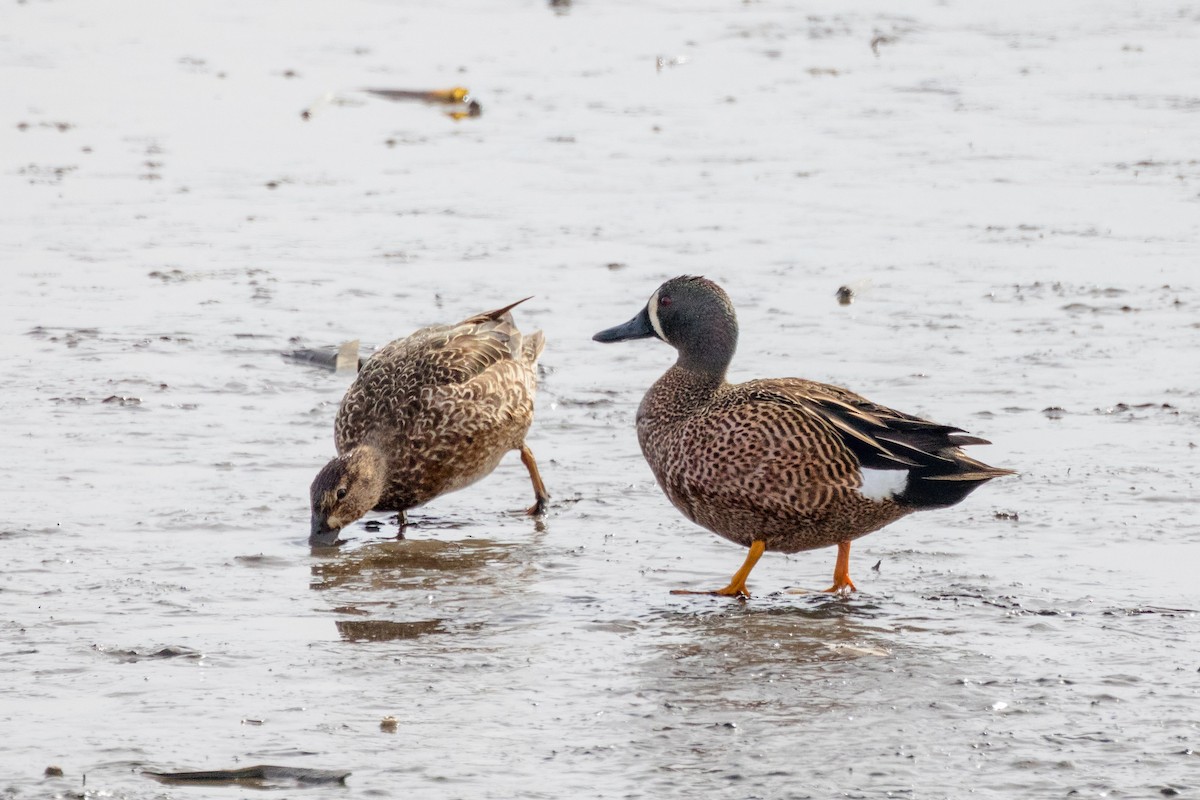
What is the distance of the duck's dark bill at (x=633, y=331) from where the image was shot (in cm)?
721

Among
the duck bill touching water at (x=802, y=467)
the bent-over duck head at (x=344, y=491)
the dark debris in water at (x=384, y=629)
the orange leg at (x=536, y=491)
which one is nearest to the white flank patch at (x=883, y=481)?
the duck bill touching water at (x=802, y=467)

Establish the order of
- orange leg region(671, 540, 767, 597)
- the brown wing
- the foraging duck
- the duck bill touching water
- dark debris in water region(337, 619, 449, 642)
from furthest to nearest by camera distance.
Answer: the brown wing, the foraging duck, orange leg region(671, 540, 767, 597), the duck bill touching water, dark debris in water region(337, 619, 449, 642)

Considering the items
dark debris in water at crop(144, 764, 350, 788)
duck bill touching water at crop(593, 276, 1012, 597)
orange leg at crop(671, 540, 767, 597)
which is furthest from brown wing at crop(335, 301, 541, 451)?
dark debris in water at crop(144, 764, 350, 788)

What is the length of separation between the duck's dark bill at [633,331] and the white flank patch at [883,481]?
130cm

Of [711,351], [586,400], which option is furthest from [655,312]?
[586,400]

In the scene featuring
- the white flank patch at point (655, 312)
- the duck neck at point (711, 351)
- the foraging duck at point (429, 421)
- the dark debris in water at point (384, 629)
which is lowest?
the dark debris in water at point (384, 629)

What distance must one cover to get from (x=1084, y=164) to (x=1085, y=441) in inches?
236

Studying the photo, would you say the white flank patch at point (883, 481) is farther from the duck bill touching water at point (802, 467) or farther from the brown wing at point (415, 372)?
the brown wing at point (415, 372)

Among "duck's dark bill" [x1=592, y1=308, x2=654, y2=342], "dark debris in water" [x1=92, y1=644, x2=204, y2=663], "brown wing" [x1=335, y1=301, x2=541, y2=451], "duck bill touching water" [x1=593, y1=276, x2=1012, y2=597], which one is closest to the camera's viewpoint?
"dark debris in water" [x1=92, y1=644, x2=204, y2=663]

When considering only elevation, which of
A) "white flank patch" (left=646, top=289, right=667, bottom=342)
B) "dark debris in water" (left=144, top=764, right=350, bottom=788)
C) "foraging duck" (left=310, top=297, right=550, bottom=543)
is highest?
"white flank patch" (left=646, top=289, right=667, bottom=342)

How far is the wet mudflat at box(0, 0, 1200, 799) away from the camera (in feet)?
16.6

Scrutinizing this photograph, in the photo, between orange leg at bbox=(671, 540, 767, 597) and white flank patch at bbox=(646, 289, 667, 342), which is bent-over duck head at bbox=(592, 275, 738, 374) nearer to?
white flank patch at bbox=(646, 289, 667, 342)

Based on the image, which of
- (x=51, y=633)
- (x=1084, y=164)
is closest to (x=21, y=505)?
(x=51, y=633)

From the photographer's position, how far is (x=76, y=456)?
7.64 m
